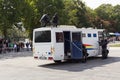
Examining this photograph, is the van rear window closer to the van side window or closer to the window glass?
the van side window

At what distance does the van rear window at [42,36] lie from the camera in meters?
20.7

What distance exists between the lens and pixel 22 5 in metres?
51.5

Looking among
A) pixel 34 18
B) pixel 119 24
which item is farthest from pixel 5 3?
pixel 119 24

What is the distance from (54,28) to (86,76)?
5.98 meters

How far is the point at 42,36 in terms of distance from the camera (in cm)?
2106

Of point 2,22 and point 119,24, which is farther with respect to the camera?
point 119,24

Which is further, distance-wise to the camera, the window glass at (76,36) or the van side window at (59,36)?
the window glass at (76,36)

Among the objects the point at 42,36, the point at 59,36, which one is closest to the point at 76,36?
the point at 59,36

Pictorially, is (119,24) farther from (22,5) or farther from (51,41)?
(51,41)

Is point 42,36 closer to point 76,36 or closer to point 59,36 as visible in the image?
point 59,36

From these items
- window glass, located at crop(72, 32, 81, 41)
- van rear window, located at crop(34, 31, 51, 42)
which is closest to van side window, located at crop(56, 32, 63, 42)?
van rear window, located at crop(34, 31, 51, 42)

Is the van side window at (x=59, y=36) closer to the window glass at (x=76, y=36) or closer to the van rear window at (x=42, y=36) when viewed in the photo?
the van rear window at (x=42, y=36)

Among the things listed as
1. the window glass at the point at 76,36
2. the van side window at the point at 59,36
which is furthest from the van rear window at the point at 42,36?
the window glass at the point at 76,36

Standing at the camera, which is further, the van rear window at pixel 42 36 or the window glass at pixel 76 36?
the window glass at pixel 76 36
